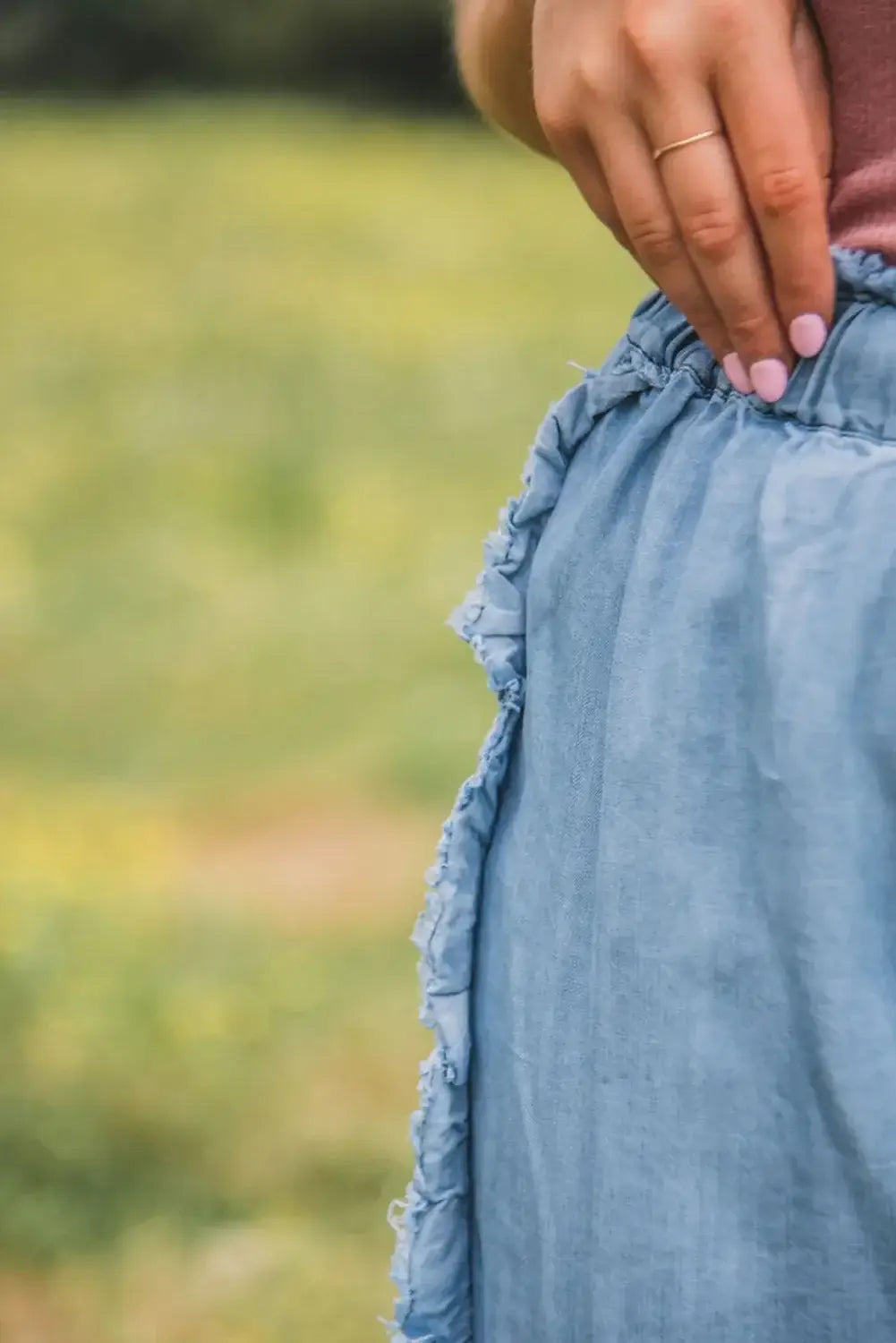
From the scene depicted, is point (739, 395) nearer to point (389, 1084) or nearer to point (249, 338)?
point (389, 1084)

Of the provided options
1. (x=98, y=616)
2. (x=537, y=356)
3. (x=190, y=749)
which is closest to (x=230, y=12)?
(x=537, y=356)

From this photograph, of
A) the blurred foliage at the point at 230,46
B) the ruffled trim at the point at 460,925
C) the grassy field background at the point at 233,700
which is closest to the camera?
the ruffled trim at the point at 460,925

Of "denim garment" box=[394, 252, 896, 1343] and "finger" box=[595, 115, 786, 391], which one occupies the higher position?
"finger" box=[595, 115, 786, 391]

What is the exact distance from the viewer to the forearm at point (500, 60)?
2.21ft

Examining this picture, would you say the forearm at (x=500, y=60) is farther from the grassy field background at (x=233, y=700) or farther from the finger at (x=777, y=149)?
the grassy field background at (x=233, y=700)

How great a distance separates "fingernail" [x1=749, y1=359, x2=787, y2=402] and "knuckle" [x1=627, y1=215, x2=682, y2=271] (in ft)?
0.16

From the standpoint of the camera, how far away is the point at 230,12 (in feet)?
30.5

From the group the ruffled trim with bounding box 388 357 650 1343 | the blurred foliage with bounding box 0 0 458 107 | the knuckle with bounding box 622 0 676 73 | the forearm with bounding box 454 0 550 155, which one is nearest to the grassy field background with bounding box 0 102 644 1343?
the ruffled trim with bounding box 388 357 650 1343

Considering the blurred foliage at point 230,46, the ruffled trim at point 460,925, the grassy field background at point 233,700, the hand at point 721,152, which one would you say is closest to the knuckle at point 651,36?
the hand at point 721,152

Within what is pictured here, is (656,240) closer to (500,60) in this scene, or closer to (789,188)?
(789,188)

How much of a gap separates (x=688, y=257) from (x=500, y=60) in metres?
0.18

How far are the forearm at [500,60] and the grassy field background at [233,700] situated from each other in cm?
101

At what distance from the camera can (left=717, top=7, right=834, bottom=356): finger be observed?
1.72 ft

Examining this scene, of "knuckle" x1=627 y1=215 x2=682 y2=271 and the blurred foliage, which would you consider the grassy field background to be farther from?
the blurred foliage
